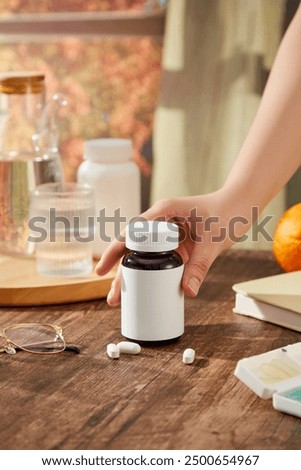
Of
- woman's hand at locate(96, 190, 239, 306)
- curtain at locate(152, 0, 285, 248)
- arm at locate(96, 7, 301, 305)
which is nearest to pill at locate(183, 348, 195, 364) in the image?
woman's hand at locate(96, 190, 239, 306)

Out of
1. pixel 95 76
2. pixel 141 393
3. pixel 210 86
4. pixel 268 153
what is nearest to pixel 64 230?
pixel 268 153

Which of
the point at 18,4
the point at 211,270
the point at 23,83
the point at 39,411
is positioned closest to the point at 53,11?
the point at 18,4

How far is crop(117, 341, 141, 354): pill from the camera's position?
1.25 meters

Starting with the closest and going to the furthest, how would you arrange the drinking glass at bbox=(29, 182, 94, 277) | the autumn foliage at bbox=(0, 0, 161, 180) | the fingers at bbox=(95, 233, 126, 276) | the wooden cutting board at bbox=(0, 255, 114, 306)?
the fingers at bbox=(95, 233, 126, 276) → the wooden cutting board at bbox=(0, 255, 114, 306) → the drinking glass at bbox=(29, 182, 94, 277) → the autumn foliage at bbox=(0, 0, 161, 180)

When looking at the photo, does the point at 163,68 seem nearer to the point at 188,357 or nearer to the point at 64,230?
the point at 64,230

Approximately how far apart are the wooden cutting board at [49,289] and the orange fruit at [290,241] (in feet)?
1.05

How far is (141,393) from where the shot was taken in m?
1.12

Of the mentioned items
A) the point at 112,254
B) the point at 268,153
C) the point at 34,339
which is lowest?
the point at 34,339

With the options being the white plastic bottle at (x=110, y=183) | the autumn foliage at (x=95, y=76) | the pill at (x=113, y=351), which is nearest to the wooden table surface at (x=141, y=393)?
the pill at (x=113, y=351)

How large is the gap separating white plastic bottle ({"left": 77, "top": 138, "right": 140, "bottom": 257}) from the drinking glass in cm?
6

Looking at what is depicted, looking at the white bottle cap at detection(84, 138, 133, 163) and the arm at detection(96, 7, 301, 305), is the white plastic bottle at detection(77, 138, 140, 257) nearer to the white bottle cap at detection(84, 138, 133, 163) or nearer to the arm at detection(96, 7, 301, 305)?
the white bottle cap at detection(84, 138, 133, 163)

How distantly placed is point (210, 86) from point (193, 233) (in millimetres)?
1022

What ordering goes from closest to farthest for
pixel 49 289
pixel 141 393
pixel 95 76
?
pixel 141 393 < pixel 49 289 < pixel 95 76

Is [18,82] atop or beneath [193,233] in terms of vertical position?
atop
